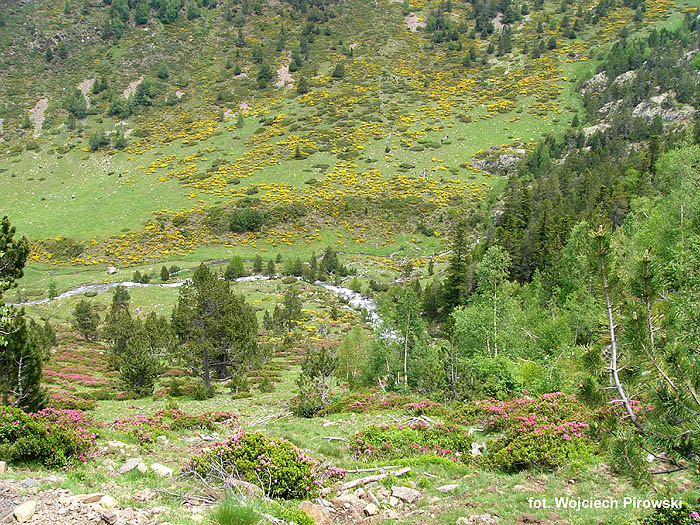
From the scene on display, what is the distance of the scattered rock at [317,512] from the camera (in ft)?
29.2

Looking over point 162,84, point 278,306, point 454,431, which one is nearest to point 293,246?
point 278,306

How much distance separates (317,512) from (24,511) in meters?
5.14

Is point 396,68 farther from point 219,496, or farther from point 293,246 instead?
point 219,496

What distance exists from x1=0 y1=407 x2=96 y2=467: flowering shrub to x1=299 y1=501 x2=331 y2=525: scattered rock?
6.13 metres

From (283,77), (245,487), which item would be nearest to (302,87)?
(283,77)

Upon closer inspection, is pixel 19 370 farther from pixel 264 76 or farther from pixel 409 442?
pixel 264 76

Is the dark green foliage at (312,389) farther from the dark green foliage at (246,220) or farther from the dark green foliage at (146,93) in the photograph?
the dark green foliage at (146,93)

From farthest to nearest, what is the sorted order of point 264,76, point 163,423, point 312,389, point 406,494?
point 264,76 → point 312,389 → point 163,423 → point 406,494

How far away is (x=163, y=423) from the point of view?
17.8 meters

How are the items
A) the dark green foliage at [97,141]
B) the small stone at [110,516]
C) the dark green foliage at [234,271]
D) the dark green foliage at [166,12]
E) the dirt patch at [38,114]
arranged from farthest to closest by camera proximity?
the dark green foliage at [166,12]
the dirt patch at [38,114]
the dark green foliage at [97,141]
the dark green foliage at [234,271]
the small stone at [110,516]

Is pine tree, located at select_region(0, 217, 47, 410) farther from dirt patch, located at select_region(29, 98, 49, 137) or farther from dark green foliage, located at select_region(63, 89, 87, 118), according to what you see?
dark green foliage, located at select_region(63, 89, 87, 118)

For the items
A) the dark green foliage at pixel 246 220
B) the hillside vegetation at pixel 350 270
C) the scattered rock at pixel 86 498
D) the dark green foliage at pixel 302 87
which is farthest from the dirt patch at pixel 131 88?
the scattered rock at pixel 86 498

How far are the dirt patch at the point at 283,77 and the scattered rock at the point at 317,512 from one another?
182159 mm

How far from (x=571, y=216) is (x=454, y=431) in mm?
57812
